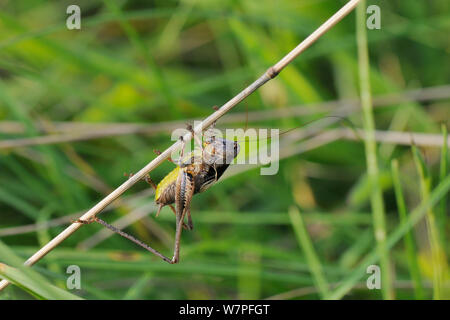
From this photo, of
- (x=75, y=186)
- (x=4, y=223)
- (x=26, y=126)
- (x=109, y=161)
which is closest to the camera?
(x=26, y=126)

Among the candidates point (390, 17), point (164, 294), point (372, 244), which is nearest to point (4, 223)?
point (164, 294)

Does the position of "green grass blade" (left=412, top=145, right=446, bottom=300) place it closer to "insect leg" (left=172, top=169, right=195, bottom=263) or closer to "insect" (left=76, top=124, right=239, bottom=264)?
"insect" (left=76, top=124, right=239, bottom=264)

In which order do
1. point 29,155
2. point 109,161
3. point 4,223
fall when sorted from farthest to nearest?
1. point 109,161
2. point 4,223
3. point 29,155

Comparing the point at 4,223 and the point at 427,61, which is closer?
the point at 4,223

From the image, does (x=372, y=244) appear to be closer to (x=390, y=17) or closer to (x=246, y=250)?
(x=246, y=250)

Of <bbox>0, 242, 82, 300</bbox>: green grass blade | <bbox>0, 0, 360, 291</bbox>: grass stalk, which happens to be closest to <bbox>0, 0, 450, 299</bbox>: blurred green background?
<bbox>0, 0, 360, 291</bbox>: grass stalk

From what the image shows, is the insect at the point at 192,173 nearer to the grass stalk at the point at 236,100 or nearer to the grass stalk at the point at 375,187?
the grass stalk at the point at 236,100

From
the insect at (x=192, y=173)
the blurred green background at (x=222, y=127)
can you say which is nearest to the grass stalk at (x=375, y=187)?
the blurred green background at (x=222, y=127)

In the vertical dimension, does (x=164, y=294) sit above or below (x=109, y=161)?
below
